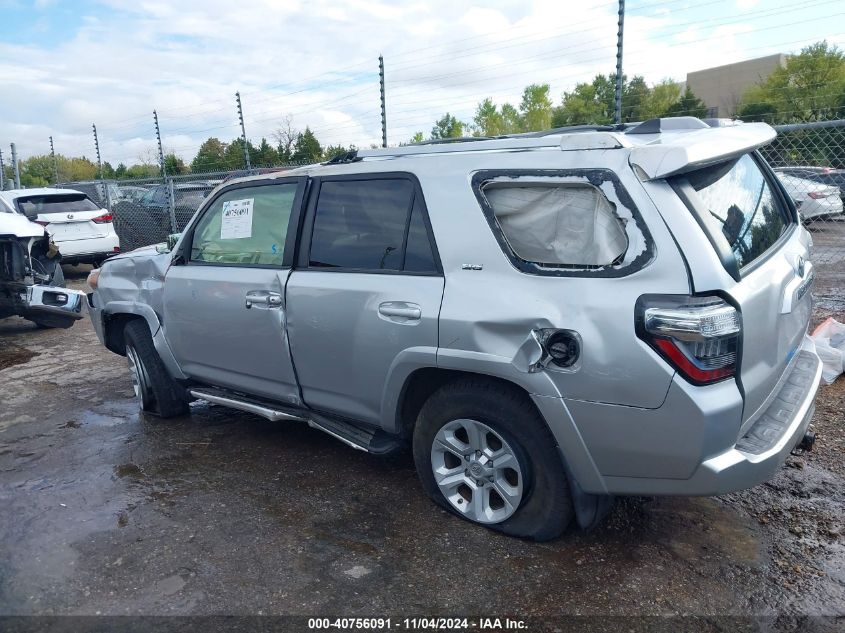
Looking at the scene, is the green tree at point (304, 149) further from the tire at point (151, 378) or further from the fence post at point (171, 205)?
the tire at point (151, 378)

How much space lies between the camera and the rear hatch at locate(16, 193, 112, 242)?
1162 centimetres

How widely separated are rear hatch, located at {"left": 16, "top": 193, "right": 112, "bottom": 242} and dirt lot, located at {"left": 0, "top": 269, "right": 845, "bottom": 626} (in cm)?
802

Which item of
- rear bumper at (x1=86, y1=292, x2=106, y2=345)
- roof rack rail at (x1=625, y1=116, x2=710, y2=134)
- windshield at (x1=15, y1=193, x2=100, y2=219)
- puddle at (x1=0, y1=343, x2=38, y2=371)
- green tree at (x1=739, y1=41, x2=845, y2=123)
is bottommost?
puddle at (x1=0, y1=343, x2=38, y2=371)

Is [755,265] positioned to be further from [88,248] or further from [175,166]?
[175,166]

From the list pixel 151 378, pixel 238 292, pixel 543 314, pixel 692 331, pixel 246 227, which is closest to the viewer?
pixel 692 331

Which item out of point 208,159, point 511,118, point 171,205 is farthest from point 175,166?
point 511,118

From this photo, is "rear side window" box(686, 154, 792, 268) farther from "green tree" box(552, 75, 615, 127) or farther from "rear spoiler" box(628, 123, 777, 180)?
"green tree" box(552, 75, 615, 127)

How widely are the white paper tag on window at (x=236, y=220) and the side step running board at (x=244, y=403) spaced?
100 cm

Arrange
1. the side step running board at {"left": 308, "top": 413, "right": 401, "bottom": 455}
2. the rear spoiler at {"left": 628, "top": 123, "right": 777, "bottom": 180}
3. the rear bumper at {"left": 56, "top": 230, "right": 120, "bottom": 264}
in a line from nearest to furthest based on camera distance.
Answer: the rear spoiler at {"left": 628, "top": 123, "right": 777, "bottom": 180}
the side step running board at {"left": 308, "top": 413, "right": 401, "bottom": 455}
the rear bumper at {"left": 56, "top": 230, "right": 120, "bottom": 264}

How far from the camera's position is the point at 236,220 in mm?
4465

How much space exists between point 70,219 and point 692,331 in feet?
37.8

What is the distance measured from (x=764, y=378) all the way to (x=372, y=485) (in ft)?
6.87

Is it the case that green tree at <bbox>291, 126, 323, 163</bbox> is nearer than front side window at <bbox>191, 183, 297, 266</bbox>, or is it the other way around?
front side window at <bbox>191, 183, 297, 266</bbox>

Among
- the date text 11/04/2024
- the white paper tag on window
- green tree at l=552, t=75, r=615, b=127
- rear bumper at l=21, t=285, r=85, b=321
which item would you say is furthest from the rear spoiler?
green tree at l=552, t=75, r=615, b=127
